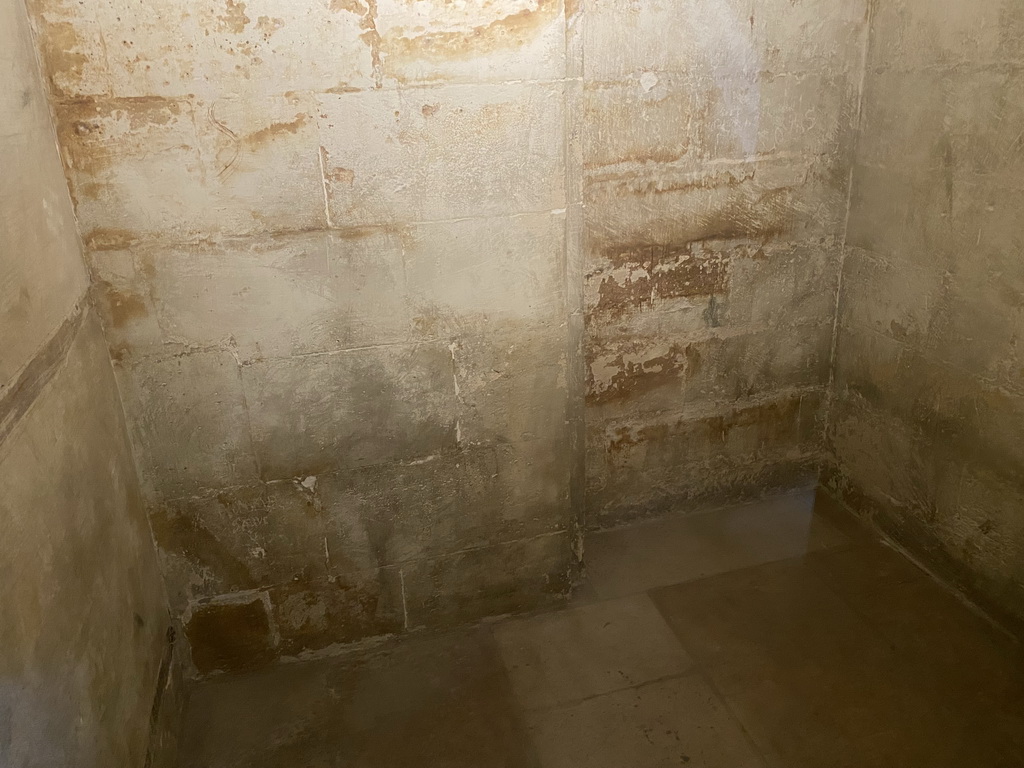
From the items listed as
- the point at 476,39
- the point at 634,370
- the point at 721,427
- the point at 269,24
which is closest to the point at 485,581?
the point at 634,370

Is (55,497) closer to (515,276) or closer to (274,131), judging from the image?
(274,131)

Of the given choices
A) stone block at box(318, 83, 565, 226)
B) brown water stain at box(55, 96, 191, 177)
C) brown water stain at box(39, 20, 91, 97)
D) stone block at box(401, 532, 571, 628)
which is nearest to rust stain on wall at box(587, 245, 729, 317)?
stone block at box(318, 83, 565, 226)

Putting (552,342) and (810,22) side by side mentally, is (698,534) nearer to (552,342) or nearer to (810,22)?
(552,342)

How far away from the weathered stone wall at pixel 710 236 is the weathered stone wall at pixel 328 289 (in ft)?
2.37

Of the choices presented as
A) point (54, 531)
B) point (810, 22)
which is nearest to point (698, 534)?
point (810, 22)

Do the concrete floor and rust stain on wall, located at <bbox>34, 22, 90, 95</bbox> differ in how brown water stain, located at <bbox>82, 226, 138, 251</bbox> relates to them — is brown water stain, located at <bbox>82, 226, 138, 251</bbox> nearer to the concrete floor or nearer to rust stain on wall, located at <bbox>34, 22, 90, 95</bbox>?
rust stain on wall, located at <bbox>34, 22, 90, 95</bbox>

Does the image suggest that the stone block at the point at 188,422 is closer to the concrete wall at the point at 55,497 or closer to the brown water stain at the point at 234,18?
the concrete wall at the point at 55,497

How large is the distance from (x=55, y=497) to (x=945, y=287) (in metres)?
3.36

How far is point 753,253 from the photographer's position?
3586mm

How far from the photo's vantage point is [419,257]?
258 centimetres

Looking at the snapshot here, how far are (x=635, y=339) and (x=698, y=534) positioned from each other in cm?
111

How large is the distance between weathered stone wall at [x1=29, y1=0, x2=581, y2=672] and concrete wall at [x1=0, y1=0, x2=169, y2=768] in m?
0.18

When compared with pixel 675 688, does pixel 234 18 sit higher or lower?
higher

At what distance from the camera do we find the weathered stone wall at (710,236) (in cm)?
318
